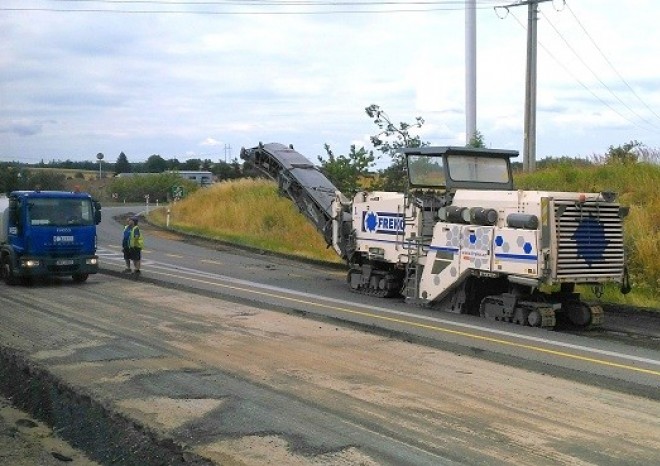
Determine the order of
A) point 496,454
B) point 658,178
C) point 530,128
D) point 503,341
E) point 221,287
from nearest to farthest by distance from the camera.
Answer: point 496,454, point 503,341, point 221,287, point 658,178, point 530,128

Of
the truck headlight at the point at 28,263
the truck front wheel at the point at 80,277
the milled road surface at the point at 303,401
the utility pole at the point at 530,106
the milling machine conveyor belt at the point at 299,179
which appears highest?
the utility pole at the point at 530,106

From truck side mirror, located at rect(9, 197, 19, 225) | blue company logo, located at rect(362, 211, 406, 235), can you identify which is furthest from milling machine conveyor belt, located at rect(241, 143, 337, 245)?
truck side mirror, located at rect(9, 197, 19, 225)

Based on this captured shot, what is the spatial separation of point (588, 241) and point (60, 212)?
1247cm

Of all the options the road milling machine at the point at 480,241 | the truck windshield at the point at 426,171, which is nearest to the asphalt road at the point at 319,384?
the road milling machine at the point at 480,241

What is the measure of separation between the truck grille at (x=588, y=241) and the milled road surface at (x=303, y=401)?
152 inches

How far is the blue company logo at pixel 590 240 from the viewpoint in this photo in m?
15.0

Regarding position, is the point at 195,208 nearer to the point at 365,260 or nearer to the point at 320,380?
the point at 365,260

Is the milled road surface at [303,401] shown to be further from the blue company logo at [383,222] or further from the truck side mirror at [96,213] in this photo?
the truck side mirror at [96,213]

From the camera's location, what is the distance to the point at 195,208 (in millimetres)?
47281

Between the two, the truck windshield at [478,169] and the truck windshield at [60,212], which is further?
the truck windshield at [60,212]

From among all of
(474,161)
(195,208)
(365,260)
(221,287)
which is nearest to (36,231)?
(221,287)

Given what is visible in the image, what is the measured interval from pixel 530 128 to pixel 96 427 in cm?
2279

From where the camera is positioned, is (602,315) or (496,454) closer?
(496,454)

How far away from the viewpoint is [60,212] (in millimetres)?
20797
